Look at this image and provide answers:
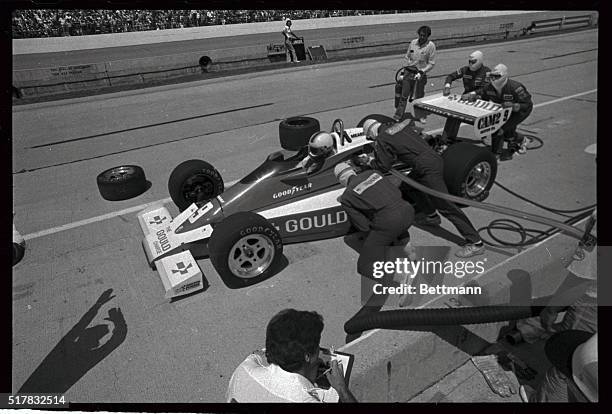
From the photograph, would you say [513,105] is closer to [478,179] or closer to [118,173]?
[478,179]

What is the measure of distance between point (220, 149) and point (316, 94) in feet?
15.2

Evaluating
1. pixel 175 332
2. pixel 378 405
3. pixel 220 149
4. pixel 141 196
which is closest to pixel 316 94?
pixel 220 149

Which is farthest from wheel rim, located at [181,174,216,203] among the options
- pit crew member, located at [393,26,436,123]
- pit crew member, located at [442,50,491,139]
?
pit crew member, located at [393,26,436,123]

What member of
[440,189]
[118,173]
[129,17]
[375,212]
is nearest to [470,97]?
[440,189]

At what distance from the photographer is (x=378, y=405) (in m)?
2.67

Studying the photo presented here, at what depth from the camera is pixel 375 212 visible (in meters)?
3.79

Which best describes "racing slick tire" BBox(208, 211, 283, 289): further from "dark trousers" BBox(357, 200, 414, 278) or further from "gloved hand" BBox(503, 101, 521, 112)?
"gloved hand" BBox(503, 101, 521, 112)

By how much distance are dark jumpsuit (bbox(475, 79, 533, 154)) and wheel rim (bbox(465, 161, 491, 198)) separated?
1.50 m

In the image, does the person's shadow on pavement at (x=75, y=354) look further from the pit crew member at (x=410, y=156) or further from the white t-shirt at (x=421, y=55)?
the white t-shirt at (x=421, y=55)

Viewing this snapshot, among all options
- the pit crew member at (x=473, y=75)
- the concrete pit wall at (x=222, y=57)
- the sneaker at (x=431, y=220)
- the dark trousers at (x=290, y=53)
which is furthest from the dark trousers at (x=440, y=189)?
the dark trousers at (x=290, y=53)

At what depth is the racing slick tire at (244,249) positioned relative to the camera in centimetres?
368

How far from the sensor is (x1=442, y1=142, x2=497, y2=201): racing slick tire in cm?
496

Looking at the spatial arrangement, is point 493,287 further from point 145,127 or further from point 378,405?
point 145,127

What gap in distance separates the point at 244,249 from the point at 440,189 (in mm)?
2327
